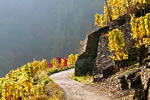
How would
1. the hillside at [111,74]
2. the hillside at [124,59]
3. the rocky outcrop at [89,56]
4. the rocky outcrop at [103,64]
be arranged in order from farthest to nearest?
the rocky outcrop at [89,56] < the rocky outcrop at [103,64] < the hillside at [124,59] < the hillside at [111,74]

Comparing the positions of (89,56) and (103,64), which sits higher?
(89,56)

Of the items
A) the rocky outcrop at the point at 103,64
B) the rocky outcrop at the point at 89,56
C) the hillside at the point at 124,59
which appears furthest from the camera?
the rocky outcrop at the point at 89,56

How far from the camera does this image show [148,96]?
8.00m

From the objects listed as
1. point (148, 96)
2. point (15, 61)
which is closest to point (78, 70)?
point (148, 96)

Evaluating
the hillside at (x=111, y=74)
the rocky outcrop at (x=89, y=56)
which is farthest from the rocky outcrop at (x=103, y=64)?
the rocky outcrop at (x=89, y=56)

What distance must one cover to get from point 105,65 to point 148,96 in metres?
10.5

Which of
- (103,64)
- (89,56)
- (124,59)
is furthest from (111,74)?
(89,56)

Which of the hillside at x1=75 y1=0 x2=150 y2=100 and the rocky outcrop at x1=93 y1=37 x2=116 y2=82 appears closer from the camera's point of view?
the hillside at x1=75 y1=0 x2=150 y2=100

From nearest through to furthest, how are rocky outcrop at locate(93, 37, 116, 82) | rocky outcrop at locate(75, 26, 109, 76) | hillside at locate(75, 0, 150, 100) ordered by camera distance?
hillside at locate(75, 0, 150, 100)
rocky outcrop at locate(93, 37, 116, 82)
rocky outcrop at locate(75, 26, 109, 76)

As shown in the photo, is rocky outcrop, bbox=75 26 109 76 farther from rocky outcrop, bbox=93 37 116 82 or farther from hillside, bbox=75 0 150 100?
rocky outcrop, bbox=93 37 116 82

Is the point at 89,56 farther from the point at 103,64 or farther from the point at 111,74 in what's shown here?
the point at 111,74

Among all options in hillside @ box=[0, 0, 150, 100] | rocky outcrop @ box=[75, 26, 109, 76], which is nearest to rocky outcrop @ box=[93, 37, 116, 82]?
hillside @ box=[0, 0, 150, 100]

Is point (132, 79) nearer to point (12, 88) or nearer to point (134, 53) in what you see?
point (134, 53)

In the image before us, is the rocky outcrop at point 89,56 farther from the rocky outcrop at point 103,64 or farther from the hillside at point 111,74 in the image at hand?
Result: the rocky outcrop at point 103,64
